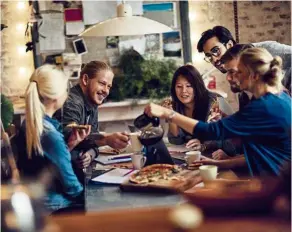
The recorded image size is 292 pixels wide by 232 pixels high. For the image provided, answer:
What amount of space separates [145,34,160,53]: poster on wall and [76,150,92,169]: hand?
146 cm

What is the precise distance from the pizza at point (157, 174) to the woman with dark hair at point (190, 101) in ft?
0.25

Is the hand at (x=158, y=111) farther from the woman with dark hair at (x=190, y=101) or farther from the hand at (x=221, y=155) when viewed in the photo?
the hand at (x=221, y=155)

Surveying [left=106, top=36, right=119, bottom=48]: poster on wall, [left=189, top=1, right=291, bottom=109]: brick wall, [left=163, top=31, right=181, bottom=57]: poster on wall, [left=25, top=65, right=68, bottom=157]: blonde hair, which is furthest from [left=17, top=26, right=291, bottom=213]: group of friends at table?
[left=106, top=36, right=119, bottom=48]: poster on wall

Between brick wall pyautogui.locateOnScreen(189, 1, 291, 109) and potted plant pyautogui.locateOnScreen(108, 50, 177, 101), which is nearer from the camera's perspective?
potted plant pyautogui.locateOnScreen(108, 50, 177, 101)

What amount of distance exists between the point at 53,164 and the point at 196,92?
589 mm

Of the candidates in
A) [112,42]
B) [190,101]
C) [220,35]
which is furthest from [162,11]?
[190,101]

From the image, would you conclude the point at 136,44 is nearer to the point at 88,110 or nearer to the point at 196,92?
the point at 196,92

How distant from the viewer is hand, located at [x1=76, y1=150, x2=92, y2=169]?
1163mm

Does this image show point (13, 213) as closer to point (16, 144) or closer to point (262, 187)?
point (16, 144)

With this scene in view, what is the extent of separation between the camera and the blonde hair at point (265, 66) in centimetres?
107

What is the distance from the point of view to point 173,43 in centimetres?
279

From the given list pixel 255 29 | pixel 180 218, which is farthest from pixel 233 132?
pixel 255 29

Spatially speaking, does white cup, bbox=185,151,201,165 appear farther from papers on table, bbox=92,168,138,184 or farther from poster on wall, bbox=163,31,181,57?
poster on wall, bbox=163,31,181,57

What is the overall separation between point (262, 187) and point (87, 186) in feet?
1.51
